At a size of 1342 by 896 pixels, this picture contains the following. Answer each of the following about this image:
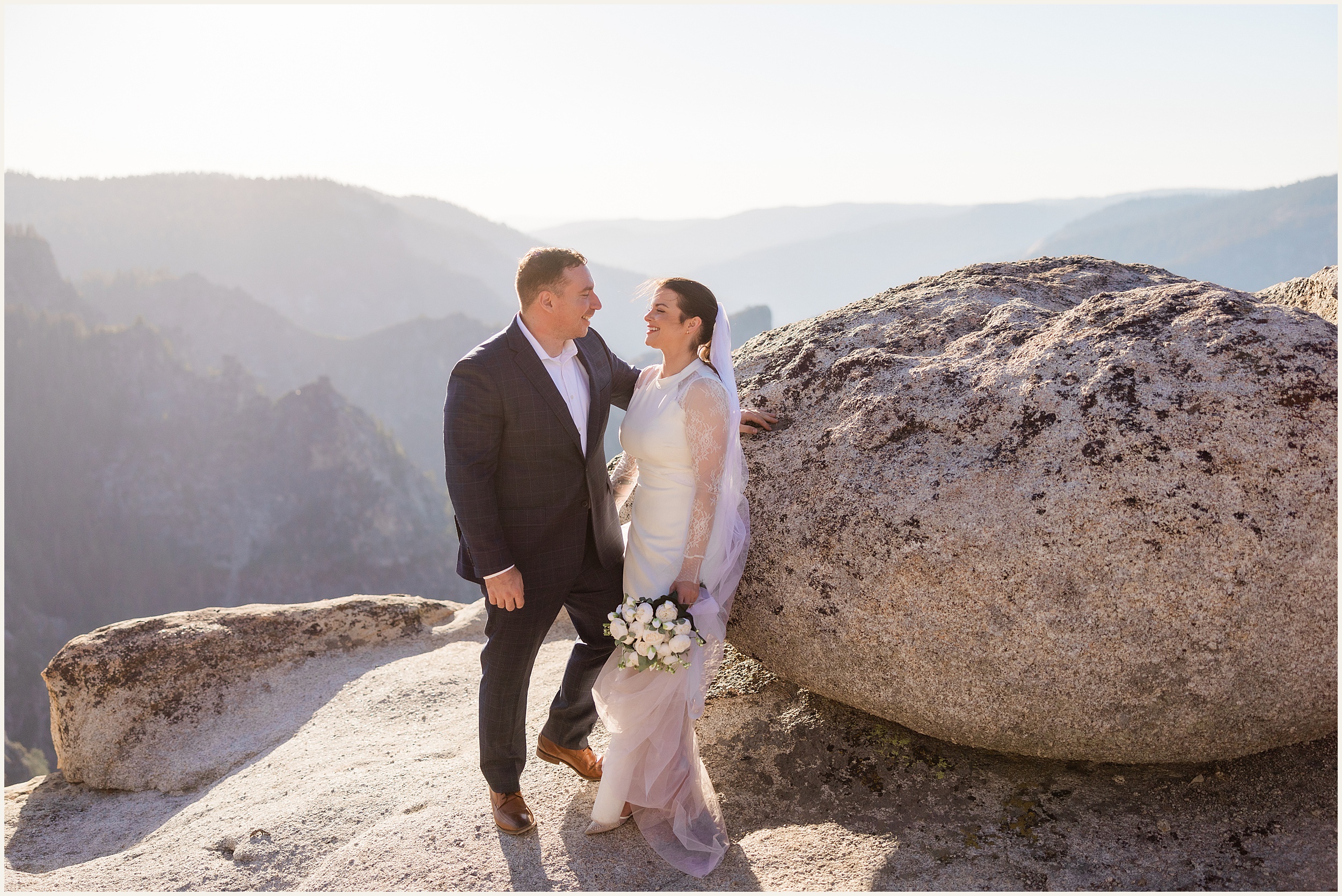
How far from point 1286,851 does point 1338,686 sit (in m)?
0.68

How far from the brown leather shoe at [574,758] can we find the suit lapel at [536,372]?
5.54ft

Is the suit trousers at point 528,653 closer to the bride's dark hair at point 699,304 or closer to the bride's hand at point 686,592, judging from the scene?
the bride's hand at point 686,592

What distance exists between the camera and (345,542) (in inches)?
2586

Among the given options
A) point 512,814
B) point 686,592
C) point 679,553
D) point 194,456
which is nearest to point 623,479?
point 679,553

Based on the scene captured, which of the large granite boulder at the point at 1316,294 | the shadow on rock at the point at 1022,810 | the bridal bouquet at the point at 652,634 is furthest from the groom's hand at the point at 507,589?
the large granite boulder at the point at 1316,294

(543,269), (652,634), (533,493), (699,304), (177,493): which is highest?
(543,269)

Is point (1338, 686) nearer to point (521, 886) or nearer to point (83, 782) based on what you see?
point (521, 886)

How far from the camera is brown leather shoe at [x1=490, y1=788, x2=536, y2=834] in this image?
3.85 meters

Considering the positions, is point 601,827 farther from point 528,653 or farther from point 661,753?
point 528,653

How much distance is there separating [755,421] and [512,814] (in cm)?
225

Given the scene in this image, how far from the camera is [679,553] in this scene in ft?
12.5

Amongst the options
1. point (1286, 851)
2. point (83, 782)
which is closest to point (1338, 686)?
point (1286, 851)

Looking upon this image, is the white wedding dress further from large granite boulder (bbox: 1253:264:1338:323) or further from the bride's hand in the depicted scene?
large granite boulder (bbox: 1253:264:1338:323)

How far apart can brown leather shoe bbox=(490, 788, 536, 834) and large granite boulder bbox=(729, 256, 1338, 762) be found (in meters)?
1.31
